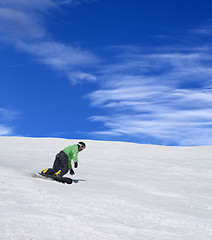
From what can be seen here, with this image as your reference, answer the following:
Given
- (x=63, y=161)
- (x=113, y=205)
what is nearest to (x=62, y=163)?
(x=63, y=161)

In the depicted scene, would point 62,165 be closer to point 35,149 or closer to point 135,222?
point 135,222

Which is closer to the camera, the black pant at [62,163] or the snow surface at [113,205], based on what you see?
the snow surface at [113,205]

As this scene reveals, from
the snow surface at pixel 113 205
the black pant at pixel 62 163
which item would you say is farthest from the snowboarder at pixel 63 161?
the snow surface at pixel 113 205

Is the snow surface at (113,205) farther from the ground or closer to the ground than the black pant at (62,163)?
closer to the ground

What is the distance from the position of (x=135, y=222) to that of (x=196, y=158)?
11.9 meters

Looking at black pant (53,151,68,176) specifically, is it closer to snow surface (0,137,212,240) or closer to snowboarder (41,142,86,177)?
snowboarder (41,142,86,177)

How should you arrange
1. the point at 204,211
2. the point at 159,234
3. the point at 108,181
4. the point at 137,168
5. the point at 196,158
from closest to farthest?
the point at 159,234
the point at 204,211
the point at 108,181
the point at 137,168
the point at 196,158

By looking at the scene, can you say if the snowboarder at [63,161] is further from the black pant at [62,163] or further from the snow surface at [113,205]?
the snow surface at [113,205]

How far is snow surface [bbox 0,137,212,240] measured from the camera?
4457 millimetres

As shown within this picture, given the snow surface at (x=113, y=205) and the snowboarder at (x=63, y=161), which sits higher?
the snowboarder at (x=63, y=161)

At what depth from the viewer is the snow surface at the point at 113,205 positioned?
4.46m

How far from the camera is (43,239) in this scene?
3.89 m

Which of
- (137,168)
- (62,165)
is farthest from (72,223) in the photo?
(137,168)

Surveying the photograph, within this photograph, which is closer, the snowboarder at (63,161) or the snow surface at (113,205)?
the snow surface at (113,205)
